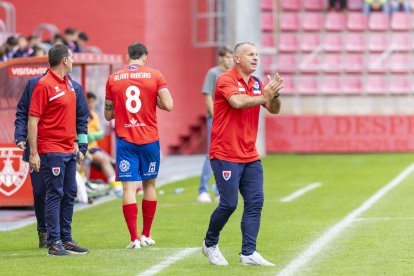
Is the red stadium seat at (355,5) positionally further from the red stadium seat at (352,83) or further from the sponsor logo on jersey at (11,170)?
the sponsor logo on jersey at (11,170)

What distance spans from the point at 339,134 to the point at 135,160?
19642 millimetres

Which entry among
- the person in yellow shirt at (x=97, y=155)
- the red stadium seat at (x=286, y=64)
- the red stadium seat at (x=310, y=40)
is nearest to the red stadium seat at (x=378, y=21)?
the red stadium seat at (x=310, y=40)

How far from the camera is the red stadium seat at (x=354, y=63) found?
3266 cm

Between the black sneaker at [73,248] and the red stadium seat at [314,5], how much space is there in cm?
2263

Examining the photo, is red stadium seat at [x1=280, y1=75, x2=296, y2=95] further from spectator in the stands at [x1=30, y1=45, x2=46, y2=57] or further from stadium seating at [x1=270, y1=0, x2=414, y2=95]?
spectator in the stands at [x1=30, y1=45, x2=46, y2=57]

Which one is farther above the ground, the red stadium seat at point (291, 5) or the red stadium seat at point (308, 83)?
the red stadium seat at point (291, 5)

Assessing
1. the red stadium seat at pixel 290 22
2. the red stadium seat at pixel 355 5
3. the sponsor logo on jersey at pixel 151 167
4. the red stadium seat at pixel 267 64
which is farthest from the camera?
the red stadium seat at pixel 355 5

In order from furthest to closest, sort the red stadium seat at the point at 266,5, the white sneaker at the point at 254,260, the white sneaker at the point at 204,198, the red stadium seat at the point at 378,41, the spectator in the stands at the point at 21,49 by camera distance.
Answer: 1. the red stadium seat at the point at 378,41
2. the red stadium seat at the point at 266,5
3. the spectator in the stands at the point at 21,49
4. the white sneaker at the point at 204,198
5. the white sneaker at the point at 254,260

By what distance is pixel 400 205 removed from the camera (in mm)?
15461

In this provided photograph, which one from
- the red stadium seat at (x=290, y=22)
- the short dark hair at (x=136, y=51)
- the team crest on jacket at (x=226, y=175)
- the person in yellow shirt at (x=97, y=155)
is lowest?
the person in yellow shirt at (x=97, y=155)

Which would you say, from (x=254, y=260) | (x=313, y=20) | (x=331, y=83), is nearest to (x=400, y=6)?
(x=313, y=20)

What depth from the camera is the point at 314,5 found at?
33125 millimetres

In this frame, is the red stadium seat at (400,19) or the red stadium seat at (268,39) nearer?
the red stadium seat at (268,39)

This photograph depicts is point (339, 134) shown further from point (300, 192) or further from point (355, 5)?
point (300, 192)
